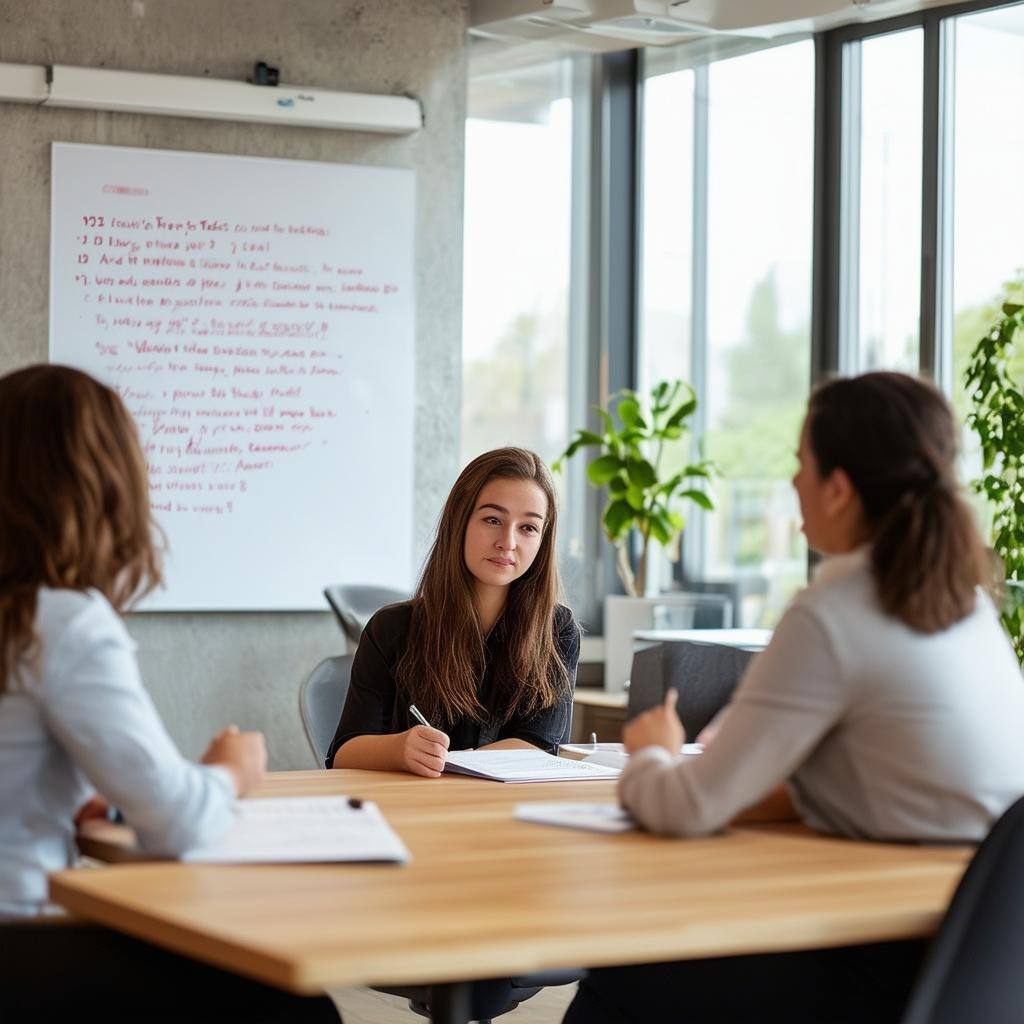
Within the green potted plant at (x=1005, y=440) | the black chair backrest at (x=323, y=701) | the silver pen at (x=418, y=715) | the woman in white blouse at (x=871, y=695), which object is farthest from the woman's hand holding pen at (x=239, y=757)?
the green potted plant at (x=1005, y=440)

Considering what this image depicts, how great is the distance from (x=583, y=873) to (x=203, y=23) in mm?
3697

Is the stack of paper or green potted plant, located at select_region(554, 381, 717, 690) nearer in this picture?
the stack of paper

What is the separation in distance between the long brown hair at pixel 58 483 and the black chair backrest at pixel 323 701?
138cm

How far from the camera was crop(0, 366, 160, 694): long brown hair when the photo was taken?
161cm

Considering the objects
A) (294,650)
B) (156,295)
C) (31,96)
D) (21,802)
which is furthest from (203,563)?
(21,802)

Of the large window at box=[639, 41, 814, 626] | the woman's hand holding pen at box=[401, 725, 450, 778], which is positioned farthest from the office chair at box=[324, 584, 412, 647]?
the woman's hand holding pen at box=[401, 725, 450, 778]

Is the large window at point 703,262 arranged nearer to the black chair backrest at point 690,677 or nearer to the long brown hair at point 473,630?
the black chair backrest at point 690,677

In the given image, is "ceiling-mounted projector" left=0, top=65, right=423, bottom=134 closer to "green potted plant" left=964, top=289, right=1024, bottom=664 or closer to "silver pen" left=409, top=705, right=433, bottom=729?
"green potted plant" left=964, top=289, right=1024, bottom=664

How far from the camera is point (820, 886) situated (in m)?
1.53

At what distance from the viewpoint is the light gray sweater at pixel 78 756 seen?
4.94ft

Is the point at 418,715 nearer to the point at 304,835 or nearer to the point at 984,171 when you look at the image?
the point at 304,835

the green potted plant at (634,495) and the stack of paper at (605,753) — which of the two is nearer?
the stack of paper at (605,753)

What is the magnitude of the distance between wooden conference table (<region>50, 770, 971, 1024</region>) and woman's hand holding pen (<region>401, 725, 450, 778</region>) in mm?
483

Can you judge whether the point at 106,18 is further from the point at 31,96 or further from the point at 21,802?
the point at 21,802
